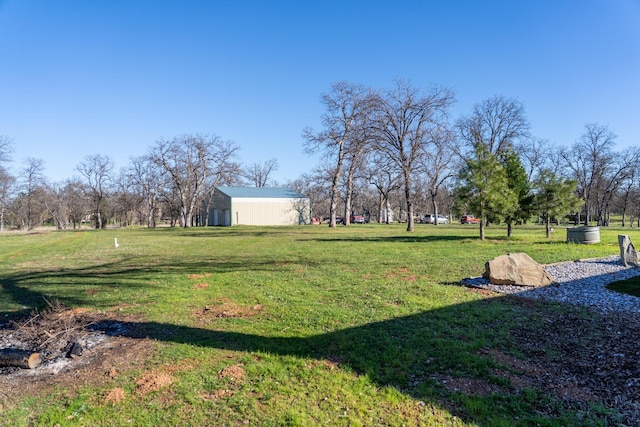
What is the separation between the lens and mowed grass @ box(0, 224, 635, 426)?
11.6ft

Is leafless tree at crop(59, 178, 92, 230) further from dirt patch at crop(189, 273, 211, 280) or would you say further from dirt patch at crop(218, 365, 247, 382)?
dirt patch at crop(218, 365, 247, 382)

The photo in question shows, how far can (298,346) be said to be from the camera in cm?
516

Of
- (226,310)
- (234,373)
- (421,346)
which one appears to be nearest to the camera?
(234,373)

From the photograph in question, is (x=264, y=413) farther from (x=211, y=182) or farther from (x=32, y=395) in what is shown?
(x=211, y=182)

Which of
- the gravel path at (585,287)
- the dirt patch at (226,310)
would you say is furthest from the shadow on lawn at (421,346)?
the gravel path at (585,287)

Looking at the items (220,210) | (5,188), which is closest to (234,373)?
(220,210)

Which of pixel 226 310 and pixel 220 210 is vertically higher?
pixel 220 210

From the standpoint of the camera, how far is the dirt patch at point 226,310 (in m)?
6.79

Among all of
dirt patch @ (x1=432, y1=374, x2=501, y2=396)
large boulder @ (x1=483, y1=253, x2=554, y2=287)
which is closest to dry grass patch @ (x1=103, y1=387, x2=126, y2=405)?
dirt patch @ (x1=432, y1=374, x2=501, y2=396)

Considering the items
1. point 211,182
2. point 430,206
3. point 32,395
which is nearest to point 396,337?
point 32,395

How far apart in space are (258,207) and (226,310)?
46.5 metres

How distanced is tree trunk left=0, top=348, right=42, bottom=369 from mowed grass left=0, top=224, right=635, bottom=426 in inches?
40.9

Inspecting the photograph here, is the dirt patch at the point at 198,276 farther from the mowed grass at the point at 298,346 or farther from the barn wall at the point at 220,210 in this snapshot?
the barn wall at the point at 220,210

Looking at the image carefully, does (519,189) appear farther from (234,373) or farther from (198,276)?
(234,373)
